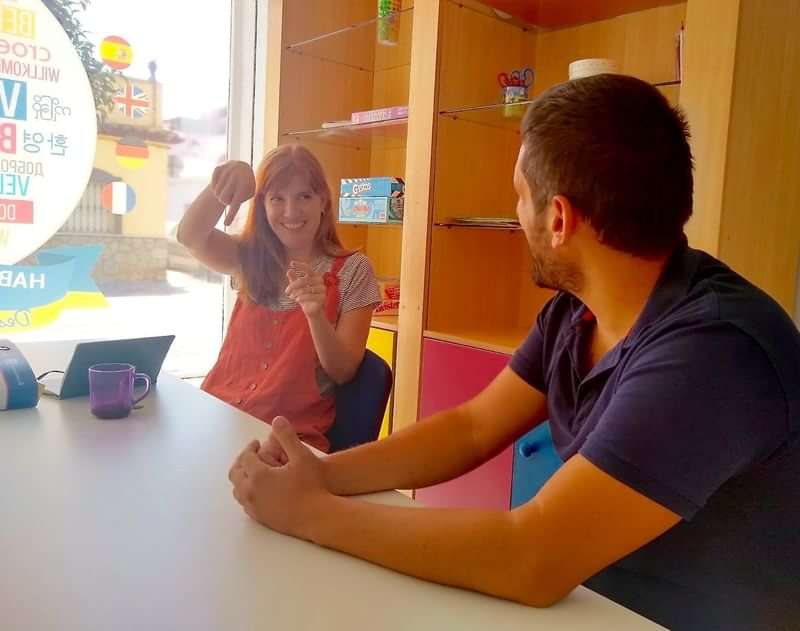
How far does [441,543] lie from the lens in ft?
2.63

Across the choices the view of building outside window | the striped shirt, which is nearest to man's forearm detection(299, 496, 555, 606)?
the striped shirt

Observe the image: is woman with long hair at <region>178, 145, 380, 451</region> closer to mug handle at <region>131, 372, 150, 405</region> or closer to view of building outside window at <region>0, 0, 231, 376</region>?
mug handle at <region>131, 372, 150, 405</region>

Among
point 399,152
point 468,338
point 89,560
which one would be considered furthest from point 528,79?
point 89,560

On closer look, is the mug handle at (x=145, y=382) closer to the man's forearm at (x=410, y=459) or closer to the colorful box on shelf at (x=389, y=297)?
the man's forearm at (x=410, y=459)

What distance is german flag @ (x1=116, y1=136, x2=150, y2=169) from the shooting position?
3082mm

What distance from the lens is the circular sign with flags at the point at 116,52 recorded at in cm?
298

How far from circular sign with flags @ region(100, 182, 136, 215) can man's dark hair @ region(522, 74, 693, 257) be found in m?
2.55

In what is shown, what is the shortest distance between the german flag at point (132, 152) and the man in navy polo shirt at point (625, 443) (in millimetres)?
2402

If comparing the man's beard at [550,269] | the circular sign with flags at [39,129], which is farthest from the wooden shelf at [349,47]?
A: the man's beard at [550,269]

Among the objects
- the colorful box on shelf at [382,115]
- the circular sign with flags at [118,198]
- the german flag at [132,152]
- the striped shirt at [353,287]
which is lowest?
the striped shirt at [353,287]

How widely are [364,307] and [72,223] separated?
1750 mm

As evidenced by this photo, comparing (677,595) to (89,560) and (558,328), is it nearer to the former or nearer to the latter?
A: (558,328)

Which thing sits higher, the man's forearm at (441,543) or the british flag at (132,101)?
the british flag at (132,101)

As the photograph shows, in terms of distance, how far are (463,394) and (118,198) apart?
1.77 metres
